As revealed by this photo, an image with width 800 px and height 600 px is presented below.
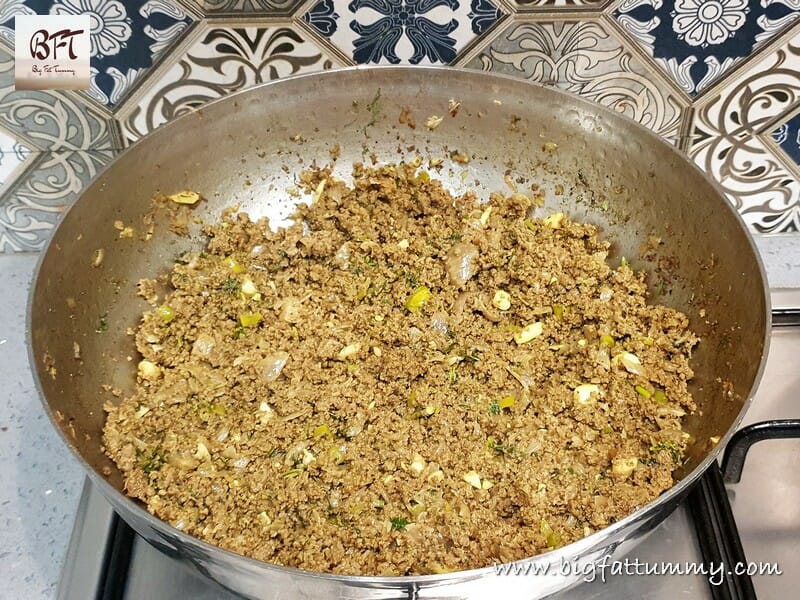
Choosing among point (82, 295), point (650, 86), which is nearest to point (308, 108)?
point (82, 295)

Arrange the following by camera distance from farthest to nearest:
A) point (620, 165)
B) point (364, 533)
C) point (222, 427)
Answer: point (620, 165), point (222, 427), point (364, 533)

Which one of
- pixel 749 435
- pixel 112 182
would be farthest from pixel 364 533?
pixel 112 182

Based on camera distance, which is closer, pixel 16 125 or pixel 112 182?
pixel 112 182

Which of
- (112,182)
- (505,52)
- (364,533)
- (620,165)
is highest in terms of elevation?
(505,52)

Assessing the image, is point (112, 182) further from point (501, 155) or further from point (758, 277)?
point (758, 277)

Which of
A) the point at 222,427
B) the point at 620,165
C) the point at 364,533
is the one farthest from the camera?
the point at 620,165

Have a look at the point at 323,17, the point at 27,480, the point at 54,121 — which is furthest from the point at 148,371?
the point at 323,17

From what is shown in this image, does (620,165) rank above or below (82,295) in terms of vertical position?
above

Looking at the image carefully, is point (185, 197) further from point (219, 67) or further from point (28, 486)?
point (28, 486)
